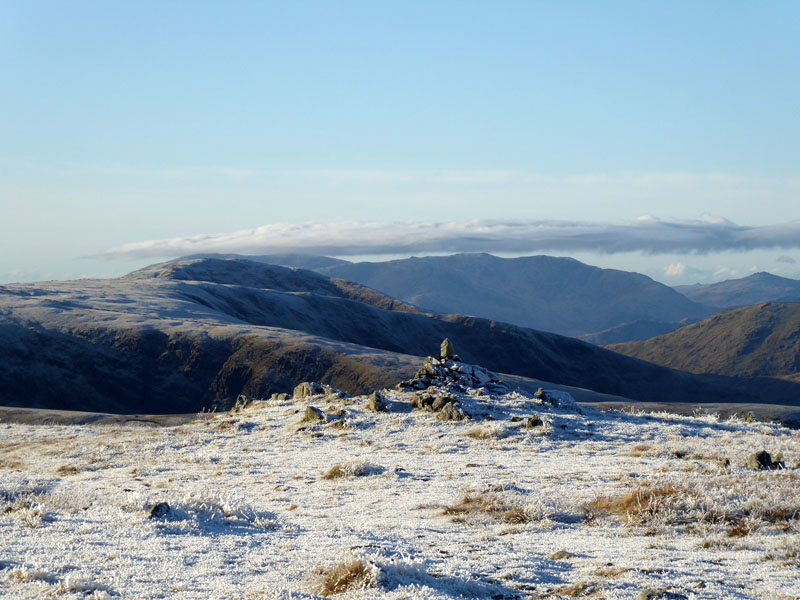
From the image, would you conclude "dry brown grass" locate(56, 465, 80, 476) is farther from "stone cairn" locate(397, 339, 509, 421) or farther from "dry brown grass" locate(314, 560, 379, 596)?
"dry brown grass" locate(314, 560, 379, 596)

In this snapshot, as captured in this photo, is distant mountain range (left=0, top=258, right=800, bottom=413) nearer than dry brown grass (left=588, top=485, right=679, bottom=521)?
No

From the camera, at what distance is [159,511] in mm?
12461

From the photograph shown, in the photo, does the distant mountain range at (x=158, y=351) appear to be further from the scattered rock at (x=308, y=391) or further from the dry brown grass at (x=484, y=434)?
A: the dry brown grass at (x=484, y=434)

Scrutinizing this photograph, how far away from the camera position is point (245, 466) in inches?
816

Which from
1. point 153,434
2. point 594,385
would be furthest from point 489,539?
point 594,385

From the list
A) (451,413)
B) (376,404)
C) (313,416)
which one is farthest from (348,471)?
(376,404)

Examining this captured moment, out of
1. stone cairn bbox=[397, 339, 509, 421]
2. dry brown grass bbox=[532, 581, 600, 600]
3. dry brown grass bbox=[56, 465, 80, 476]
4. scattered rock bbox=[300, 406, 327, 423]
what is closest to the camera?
dry brown grass bbox=[532, 581, 600, 600]

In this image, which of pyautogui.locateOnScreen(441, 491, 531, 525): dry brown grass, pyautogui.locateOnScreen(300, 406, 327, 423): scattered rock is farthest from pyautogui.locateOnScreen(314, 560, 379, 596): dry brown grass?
pyautogui.locateOnScreen(300, 406, 327, 423): scattered rock

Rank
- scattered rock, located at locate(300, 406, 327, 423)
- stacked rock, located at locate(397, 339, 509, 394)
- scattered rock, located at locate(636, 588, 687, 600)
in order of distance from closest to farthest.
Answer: scattered rock, located at locate(636, 588, 687, 600), scattered rock, located at locate(300, 406, 327, 423), stacked rock, located at locate(397, 339, 509, 394)

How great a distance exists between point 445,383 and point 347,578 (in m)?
22.4

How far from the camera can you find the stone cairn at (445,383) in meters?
27.7

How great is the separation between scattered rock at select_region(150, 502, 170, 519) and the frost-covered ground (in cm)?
3

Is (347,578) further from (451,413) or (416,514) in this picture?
(451,413)

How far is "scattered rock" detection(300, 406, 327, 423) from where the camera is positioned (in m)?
26.7
